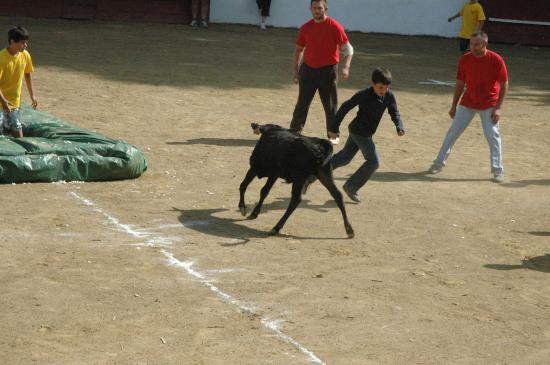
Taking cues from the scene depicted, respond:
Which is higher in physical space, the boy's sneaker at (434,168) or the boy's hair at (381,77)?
the boy's hair at (381,77)

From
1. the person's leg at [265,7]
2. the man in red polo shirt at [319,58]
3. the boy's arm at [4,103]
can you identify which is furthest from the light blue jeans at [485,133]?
the person's leg at [265,7]

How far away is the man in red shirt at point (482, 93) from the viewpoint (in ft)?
39.9

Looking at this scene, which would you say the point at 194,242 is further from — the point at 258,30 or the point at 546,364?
the point at 258,30

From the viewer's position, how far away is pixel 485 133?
Result: 1244cm

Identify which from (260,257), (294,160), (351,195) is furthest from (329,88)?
(260,257)

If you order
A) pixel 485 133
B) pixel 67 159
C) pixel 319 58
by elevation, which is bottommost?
pixel 67 159

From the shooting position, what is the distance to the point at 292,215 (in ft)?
32.9

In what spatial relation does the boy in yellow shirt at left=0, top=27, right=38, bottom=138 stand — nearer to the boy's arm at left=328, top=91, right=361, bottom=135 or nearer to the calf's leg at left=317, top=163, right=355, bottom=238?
the boy's arm at left=328, top=91, right=361, bottom=135

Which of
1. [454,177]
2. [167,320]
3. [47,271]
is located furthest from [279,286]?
[454,177]

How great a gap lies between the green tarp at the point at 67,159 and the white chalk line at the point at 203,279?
43cm

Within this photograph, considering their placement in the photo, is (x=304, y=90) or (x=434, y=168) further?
(x=304, y=90)

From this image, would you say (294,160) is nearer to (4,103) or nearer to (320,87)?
(4,103)

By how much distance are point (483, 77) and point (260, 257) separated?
488cm

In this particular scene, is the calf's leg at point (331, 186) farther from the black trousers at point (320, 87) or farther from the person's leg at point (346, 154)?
the black trousers at point (320, 87)
